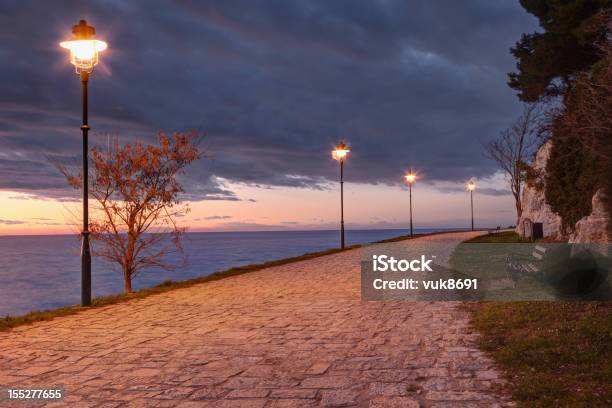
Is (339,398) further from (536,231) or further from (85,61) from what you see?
(536,231)

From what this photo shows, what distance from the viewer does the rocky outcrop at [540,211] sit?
91.6 feet

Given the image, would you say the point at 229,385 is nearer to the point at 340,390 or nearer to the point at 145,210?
the point at 340,390

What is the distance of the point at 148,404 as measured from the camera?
5.07m

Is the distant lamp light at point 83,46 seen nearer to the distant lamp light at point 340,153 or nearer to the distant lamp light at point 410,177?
the distant lamp light at point 340,153

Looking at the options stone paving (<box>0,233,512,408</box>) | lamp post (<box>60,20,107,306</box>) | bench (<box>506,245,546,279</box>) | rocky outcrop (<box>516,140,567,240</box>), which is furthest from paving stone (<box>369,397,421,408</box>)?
rocky outcrop (<box>516,140,567,240</box>)

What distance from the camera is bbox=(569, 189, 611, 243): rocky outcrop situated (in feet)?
48.6

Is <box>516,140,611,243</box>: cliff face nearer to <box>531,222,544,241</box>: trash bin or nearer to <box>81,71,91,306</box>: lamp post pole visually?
<box>531,222,544,241</box>: trash bin

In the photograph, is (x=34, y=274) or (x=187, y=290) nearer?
(x=187, y=290)

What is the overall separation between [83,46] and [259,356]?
7.88 metres

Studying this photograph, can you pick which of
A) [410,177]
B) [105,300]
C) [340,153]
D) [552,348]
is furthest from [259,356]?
[410,177]

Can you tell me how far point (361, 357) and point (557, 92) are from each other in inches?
972

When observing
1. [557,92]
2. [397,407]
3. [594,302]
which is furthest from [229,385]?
[557,92]

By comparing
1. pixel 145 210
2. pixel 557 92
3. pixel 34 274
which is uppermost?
pixel 557 92

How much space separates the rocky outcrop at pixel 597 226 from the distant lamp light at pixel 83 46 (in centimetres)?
1380
